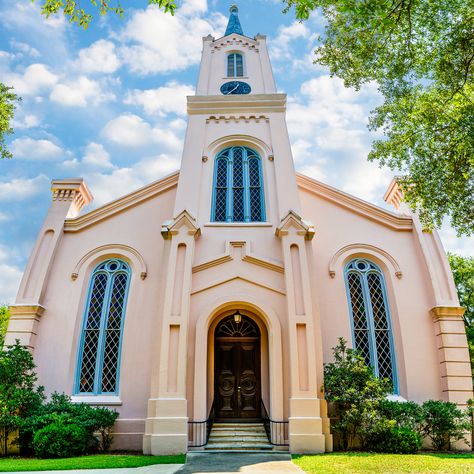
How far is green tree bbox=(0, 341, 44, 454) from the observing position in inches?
416

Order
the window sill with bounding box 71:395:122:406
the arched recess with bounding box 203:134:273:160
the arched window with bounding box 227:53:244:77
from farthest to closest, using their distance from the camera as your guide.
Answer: the arched window with bounding box 227:53:244:77 < the arched recess with bounding box 203:134:273:160 < the window sill with bounding box 71:395:122:406

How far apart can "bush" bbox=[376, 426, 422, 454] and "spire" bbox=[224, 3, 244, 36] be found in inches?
755

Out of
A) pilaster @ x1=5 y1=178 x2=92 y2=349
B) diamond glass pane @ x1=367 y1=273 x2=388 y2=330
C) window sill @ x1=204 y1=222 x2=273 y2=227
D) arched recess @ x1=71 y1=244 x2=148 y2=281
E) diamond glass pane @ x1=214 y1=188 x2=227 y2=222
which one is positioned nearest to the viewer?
pilaster @ x1=5 y1=178 x2=92 y2=349

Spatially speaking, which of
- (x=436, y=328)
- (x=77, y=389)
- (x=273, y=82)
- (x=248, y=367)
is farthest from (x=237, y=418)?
(x=273, y=82)

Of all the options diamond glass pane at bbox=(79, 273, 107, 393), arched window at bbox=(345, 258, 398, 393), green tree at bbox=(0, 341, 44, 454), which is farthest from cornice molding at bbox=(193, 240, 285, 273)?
green tree at bbox=(0, 341, 44, 454)

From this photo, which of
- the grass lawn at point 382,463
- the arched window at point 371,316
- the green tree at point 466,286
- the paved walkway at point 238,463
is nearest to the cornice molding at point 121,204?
the arched window at point 371,316

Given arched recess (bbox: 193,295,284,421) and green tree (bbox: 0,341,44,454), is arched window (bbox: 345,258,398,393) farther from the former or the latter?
green tree (bbox: 0,341,44,454)

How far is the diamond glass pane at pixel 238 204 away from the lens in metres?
14.3

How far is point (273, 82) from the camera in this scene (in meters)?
18.2

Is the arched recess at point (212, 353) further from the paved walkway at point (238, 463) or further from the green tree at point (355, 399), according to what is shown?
the paved walkway at point (238, 463)

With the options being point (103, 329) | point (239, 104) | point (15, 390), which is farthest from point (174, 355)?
point (239, 104)

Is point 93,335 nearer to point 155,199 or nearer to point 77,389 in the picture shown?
point 77,389

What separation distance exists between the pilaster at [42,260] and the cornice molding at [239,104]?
5290mm

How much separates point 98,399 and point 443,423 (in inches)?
377
